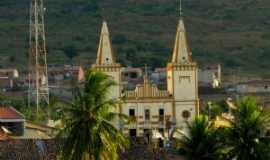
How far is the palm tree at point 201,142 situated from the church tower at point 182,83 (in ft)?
82.7

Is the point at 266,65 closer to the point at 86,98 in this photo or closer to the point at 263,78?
the point at 263,78

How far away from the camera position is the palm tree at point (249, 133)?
46656mm

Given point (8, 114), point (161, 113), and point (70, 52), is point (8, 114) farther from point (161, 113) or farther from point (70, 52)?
point (70, 52)

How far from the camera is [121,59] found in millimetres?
155750

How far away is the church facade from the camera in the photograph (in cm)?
7450

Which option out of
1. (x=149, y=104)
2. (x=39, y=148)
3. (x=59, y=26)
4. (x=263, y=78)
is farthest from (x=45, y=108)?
(x=59, y=26)

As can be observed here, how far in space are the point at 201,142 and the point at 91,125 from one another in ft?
26.3

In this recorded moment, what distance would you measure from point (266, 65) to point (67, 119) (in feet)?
381

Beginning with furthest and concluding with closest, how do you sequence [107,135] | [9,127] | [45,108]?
[45,108] < [9,127] < [107,135]

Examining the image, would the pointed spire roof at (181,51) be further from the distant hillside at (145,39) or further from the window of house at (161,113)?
the distant hillside at (145,39)

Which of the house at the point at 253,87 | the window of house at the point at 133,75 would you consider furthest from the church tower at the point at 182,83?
the window of house at the point at 133,75

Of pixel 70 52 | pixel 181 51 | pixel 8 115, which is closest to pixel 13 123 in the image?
pixel 8 115

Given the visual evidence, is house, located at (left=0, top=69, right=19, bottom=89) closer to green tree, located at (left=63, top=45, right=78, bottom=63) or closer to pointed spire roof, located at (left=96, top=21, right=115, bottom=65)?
green tree, located at (left=63, top=45, right=78, bottom=63)

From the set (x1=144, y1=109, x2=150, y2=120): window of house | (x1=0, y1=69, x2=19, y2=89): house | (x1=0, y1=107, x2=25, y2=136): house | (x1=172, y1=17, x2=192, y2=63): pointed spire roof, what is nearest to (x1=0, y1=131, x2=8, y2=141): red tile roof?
(x1=0, y1=107, x2=25, y2=136): house
